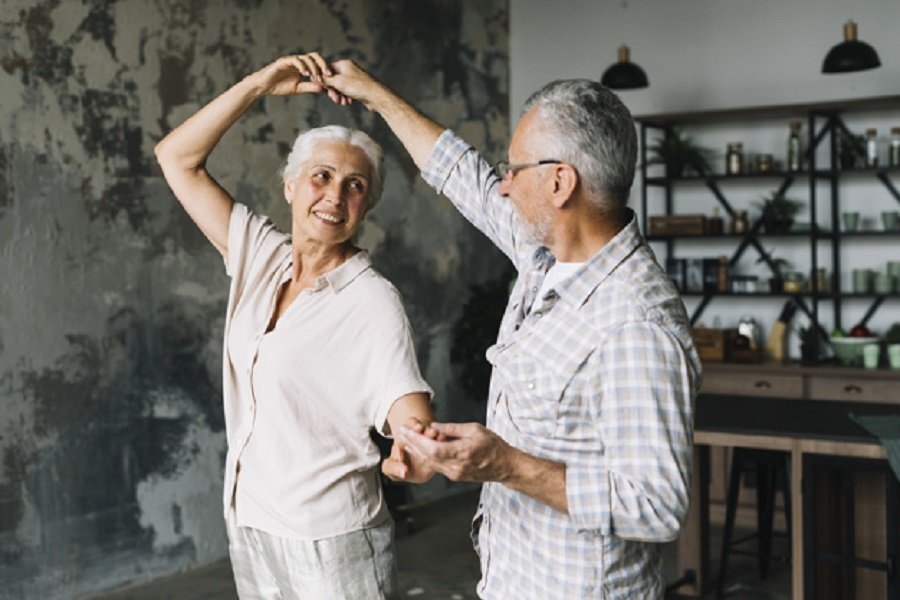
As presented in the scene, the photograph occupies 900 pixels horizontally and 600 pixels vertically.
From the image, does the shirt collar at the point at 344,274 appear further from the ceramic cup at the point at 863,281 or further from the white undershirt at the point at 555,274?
the ceramic cup at the point at 863,281

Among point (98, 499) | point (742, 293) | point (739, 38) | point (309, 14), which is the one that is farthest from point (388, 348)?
point (739, 38)

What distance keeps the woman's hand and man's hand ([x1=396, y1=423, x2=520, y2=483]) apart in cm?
120

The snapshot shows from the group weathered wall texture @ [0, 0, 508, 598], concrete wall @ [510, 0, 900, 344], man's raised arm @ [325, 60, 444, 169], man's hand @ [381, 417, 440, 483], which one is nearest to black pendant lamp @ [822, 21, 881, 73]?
concrete wall @ [510, 0, 900, 344]

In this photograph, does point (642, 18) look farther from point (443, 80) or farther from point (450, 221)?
point (450, 221)

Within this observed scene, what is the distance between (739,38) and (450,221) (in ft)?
7.53

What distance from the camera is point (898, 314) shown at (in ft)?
23.5

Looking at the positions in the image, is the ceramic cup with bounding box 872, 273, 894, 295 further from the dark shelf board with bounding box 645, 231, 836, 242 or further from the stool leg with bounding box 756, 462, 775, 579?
the stool leg with bounding box 756, 462, 775, 579

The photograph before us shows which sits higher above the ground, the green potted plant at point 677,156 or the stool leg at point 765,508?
the green potted plant at point 677,156

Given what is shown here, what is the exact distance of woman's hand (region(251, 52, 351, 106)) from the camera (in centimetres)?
268

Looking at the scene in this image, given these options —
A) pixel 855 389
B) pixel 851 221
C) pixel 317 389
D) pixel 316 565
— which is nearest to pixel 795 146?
pixel 851 221

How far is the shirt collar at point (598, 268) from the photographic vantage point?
1.93 m

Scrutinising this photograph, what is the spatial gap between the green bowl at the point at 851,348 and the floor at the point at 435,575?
1.23 metres

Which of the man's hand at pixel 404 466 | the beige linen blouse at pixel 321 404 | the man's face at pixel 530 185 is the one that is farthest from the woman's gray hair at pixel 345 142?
the man's hand at pixel 404 466

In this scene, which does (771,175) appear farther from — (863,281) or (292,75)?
(292,75)
